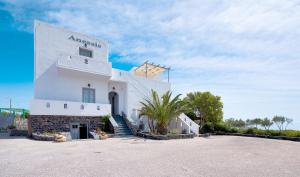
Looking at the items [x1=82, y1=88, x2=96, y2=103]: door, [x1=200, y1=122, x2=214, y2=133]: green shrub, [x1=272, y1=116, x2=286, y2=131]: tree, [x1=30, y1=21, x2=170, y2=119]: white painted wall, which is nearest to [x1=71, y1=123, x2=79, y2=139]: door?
[x1=30, y1=21, x2=170, y2=119]: white painted wall

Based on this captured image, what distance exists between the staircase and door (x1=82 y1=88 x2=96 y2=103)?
9.66ft

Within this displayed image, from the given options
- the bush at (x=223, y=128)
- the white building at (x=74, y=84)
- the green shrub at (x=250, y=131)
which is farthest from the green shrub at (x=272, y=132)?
the white building at (x=74, y=84)

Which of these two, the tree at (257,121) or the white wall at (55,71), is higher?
the white wall at (55,71)

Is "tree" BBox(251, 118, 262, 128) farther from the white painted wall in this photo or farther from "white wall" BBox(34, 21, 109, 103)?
"white wall" BBox(34, 21, 109, 103)

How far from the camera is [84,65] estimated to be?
60.9 ft

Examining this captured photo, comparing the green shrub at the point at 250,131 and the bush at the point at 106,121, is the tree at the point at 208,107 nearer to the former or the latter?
the green shrub at the point at 250,131

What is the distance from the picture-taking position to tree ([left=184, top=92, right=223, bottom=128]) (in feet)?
89.6

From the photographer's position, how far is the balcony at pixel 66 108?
16.2 m

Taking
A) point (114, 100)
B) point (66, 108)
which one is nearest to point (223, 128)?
point (114, 100)

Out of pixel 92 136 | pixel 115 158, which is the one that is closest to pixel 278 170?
pixel 115 158

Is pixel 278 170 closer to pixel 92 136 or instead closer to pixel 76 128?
pixel 92 136

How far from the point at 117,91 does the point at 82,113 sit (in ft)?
16.8

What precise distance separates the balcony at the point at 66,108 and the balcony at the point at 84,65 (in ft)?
9.41

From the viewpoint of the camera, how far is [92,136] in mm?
17125
